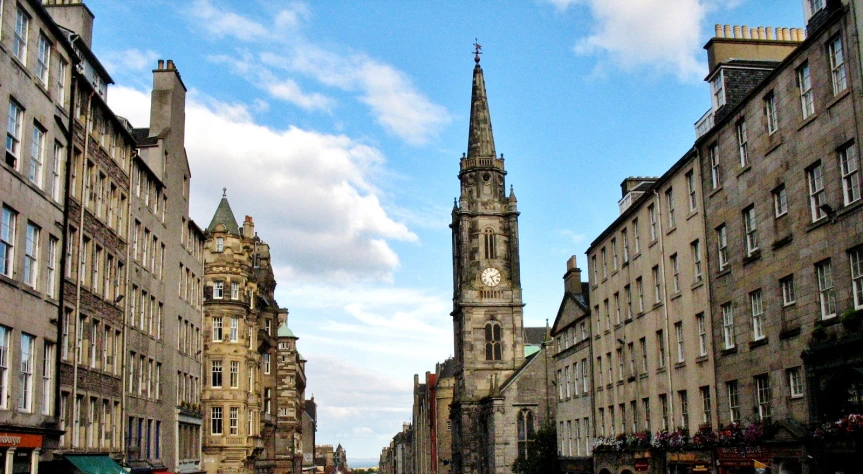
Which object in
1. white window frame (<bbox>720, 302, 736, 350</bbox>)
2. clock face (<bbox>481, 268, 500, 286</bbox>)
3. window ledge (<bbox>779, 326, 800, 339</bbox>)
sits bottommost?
window ledge (<bbox>779, 326, 800, 339</bbox>)

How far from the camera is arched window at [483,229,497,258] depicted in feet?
281

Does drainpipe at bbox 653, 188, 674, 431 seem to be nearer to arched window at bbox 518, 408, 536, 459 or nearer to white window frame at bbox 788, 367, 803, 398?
white window frame at bbox 788, 367, 803, 398

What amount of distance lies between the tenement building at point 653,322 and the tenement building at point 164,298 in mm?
20614

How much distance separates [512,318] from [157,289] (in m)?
49.6

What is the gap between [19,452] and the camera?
22.8m

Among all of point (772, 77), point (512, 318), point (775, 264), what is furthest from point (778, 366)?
point (512, 318)

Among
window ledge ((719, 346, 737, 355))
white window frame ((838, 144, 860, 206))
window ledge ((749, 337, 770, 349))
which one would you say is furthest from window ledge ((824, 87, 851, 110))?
window ledge ((719, 346, 737, 355))

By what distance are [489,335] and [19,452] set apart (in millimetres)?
63451

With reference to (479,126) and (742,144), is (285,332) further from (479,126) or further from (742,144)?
(742,144)

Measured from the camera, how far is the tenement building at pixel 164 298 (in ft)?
117

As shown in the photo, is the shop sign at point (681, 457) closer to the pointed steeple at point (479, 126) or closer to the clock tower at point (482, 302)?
the clock tower at point (482, 302)

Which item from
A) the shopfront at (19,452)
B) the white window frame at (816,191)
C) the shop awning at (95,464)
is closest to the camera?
the shopfront at (19,452)

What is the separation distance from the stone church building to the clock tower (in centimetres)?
9

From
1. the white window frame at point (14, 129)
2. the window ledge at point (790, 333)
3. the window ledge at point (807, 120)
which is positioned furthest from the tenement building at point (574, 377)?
the white window frame at point (14, 129)
